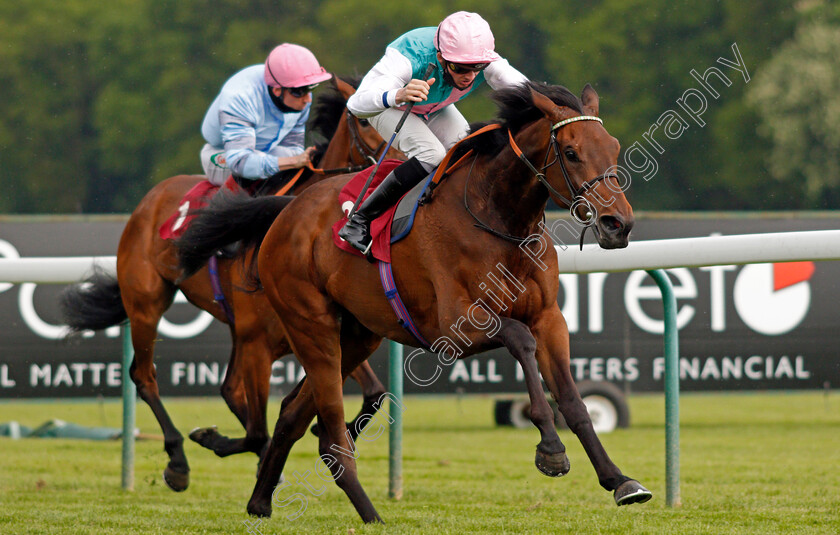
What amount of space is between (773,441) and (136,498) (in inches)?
201

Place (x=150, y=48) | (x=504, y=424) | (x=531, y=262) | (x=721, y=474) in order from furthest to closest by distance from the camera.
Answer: (x=150, y=48), (x=504, y=424), (x=721, y=474), (x=531, y=262)

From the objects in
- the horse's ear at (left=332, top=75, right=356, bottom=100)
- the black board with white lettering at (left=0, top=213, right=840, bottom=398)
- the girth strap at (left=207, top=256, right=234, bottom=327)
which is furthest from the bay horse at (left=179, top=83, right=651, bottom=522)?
the black board with white lettering at (left=0, top=213, right=840, bottom=398)

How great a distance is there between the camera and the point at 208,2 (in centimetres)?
3728

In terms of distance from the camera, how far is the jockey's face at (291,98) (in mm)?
6078

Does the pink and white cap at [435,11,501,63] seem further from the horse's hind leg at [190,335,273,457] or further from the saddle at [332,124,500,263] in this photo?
the horse's hind leg at [190,335,273,457]

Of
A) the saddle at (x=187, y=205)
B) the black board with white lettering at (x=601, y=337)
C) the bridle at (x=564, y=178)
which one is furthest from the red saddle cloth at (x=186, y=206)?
the black board with white lettering at (x=601, y=337)

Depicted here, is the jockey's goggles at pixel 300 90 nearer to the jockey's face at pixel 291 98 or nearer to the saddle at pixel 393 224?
the jockey's face at pixel 291 98

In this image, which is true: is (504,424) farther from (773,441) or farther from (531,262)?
(531,262)

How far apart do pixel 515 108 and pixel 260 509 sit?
207cm

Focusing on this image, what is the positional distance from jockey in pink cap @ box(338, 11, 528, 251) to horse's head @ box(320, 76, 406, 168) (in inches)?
40.5

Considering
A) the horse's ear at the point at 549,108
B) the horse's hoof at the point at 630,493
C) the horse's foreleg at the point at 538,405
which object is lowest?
the horse's hoof at the point at 630,493

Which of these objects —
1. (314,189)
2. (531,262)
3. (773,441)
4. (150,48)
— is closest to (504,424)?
(773,441)

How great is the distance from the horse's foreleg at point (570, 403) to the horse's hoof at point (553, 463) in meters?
0.10

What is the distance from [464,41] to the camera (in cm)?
444
